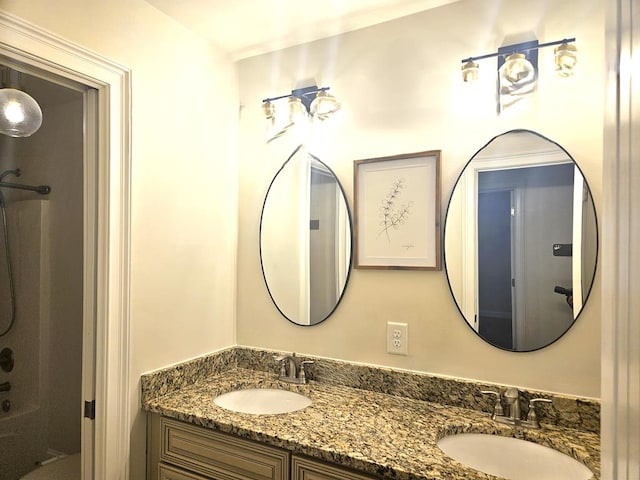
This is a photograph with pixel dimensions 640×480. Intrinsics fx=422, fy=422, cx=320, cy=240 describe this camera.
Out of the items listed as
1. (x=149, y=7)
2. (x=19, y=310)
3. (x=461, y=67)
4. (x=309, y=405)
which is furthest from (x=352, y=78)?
(x=19, y=310)

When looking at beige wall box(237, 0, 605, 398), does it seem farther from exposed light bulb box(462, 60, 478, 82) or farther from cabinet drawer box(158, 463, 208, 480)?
cabinet drawer box(158, 463, 208, 480)

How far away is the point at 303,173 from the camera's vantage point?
1.97 m

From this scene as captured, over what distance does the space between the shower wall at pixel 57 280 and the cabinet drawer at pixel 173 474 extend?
1.09 m

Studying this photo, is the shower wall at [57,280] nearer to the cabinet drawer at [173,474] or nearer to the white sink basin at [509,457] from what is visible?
the cabinet drawer at [173,474]

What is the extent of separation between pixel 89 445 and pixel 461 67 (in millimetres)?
1949

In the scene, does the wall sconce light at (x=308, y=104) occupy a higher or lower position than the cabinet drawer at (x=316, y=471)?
higher

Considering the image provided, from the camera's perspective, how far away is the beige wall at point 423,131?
1420 mm

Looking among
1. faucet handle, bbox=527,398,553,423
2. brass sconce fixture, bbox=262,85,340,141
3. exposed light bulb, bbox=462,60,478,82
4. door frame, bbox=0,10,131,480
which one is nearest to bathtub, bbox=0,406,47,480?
door frame, bbox=0,10,131,480

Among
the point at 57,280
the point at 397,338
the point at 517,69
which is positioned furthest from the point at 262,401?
the point at 517,69

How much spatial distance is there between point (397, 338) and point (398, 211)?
0.52 m

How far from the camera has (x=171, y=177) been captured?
1744 mm

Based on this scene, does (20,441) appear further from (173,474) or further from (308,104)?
(308,104)

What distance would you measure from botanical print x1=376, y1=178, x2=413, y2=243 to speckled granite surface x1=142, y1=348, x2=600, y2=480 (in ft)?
1.93

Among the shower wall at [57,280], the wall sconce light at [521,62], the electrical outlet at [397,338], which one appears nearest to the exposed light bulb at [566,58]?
the wall sconce light at [521,62]
